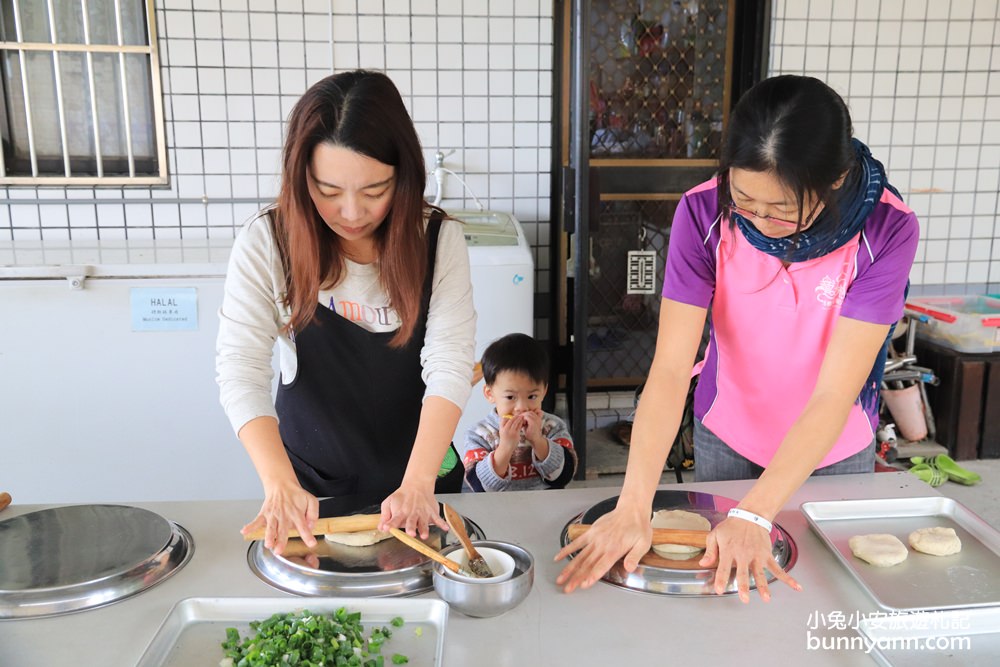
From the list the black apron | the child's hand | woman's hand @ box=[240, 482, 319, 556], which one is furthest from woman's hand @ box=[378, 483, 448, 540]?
the child's hand

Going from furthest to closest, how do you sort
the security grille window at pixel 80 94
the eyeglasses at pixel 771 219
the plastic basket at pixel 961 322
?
the plastic basket at pixel 961 322
the security grille window at pixel 80 94
the eyeglasses at pixel 771 219

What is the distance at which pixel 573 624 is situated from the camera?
38.8 inches

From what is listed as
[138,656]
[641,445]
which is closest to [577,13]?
[641,445]

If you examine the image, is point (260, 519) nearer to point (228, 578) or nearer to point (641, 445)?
point (228, 578)

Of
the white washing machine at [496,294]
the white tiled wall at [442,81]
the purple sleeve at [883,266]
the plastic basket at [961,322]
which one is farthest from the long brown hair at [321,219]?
the plastic basket at [961,322]

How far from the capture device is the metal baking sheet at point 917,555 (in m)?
1.01

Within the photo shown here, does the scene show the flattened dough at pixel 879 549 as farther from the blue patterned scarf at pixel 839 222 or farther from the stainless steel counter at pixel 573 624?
the blue patterned scarf at pixel 839 222

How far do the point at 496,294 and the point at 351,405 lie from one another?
1.18 m

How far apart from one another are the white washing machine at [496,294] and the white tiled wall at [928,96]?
154 cm

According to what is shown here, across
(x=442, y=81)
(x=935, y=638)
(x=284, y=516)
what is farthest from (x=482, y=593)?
(x=442, y=81)

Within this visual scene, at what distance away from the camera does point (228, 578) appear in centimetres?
109

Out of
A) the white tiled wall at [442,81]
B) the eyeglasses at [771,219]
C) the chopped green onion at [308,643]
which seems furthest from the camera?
the white tiled wall at [442,81]

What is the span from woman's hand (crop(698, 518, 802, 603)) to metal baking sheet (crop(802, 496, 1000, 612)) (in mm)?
117

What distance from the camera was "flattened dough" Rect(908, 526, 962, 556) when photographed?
1.12 meters
